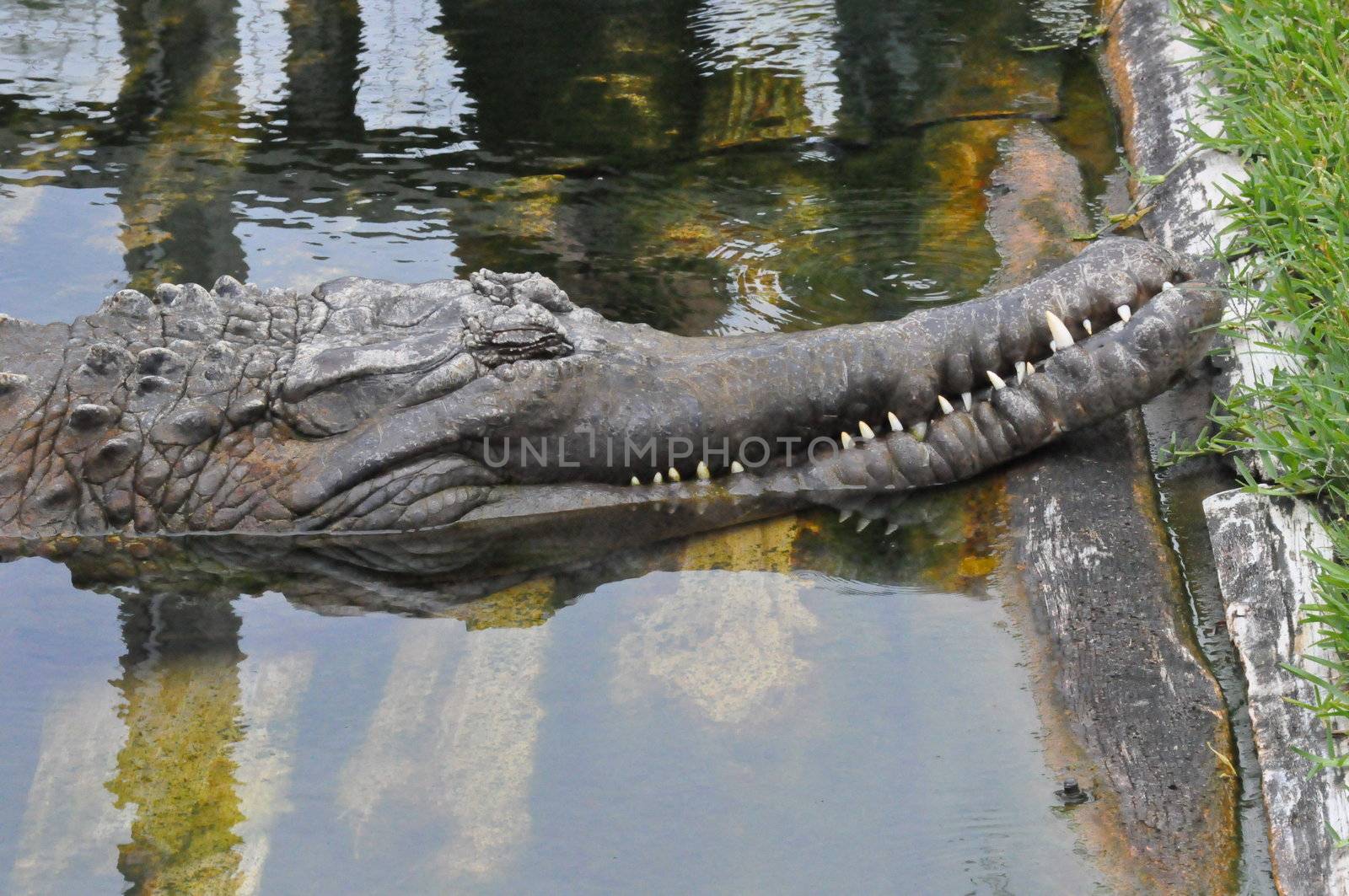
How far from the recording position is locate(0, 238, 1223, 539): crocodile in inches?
144

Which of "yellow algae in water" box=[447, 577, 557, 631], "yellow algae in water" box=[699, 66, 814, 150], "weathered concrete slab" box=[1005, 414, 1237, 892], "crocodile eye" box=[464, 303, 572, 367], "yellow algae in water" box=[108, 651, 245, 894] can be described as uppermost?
"yellow algae in water" box=[699, 66, 814, 150]

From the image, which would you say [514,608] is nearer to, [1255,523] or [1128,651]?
[1128,651]

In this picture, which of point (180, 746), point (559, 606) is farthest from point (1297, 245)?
point (180, 746)

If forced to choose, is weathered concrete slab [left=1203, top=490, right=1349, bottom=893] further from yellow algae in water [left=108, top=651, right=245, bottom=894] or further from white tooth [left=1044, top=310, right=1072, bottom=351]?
yellow algae in water [left=108, top=651, right=245, bottom=894]

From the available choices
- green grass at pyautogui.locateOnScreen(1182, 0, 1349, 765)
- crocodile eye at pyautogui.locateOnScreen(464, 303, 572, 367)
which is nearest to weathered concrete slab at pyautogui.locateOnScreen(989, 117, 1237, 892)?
green grass at pyautogui.locateOnScreen(1182, 0, 1349, 765)

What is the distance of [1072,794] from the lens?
107 inches

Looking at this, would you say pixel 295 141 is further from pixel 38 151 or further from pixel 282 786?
pixel 282 786

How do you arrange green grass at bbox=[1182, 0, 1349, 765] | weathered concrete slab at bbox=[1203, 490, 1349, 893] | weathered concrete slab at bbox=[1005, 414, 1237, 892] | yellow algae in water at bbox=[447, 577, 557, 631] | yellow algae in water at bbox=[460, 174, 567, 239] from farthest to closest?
yellow algae in water at bbox=[460, 174, 567, 239] < yellow algae in water at bbox=[447, 577, 557, 631] < green grass at bbox=[1182, 0, 1349, 765] < weathered concrete slab at bbox=[1005, 414, 1237, 892] < weathered concrete slab at bbox=[1203, 490, 1349, 893]

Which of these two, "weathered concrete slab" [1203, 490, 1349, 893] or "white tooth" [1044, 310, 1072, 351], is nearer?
"weathered concrete slab" [1203, 490, 1349, 893]

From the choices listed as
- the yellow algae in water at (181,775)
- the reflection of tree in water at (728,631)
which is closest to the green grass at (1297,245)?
the reflection of tree in water at (728,631)

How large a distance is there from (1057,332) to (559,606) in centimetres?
145

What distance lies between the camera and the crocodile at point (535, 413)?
365 cm

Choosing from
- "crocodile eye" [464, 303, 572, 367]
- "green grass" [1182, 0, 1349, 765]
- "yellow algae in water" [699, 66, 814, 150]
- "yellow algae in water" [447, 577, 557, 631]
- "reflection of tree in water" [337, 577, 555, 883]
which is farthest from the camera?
"yellow algae in water" [699, 66, 814, 150]

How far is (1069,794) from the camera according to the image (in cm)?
271
